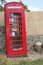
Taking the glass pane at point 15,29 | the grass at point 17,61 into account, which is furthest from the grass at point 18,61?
the glass pane at point 15,29

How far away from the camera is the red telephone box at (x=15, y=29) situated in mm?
10273

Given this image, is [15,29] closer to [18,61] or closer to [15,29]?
[15,29]

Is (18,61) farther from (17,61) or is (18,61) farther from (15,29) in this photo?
(15,29)

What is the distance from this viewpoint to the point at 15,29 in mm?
10594

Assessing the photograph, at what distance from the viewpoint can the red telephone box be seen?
10.3 meters

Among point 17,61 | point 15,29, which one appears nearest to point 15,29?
point 15,29

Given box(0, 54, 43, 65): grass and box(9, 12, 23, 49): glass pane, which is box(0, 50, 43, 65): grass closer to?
box(0, 54, 43, 65): grass

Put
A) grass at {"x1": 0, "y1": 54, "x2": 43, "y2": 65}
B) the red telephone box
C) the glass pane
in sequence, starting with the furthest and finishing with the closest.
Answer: the glass pane
the red telephone box
grass at {"x1": 0, "y1": 54, "x2": 43, "y2": 65}

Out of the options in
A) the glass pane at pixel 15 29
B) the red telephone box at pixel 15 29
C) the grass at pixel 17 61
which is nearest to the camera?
the grass at pixel 17 61

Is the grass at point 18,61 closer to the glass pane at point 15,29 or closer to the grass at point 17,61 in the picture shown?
the grass at point 17,61

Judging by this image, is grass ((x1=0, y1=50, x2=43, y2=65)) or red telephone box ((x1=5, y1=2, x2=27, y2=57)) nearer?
grass ((x1=0, y1=50, x2=43, y2=65))

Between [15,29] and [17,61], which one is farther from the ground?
[15,29]

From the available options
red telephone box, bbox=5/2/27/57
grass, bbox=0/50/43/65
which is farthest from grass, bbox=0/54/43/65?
red telephone box, bbox=5/2/27/57

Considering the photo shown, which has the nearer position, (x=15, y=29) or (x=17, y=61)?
(x=17, y=61)
